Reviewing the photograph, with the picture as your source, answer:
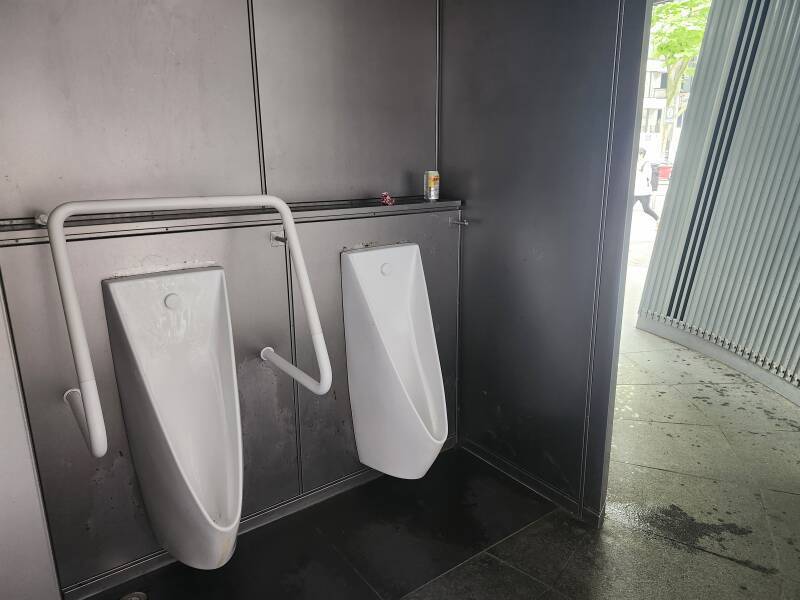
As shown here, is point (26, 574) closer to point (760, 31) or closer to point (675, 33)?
point (760, 31)

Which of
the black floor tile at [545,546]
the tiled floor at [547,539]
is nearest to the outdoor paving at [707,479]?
the tiled floor at [547,539]

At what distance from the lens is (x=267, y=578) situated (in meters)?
1.62

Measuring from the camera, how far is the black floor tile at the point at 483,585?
5.03 feet

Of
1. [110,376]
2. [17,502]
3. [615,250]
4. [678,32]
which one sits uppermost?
[678,32]

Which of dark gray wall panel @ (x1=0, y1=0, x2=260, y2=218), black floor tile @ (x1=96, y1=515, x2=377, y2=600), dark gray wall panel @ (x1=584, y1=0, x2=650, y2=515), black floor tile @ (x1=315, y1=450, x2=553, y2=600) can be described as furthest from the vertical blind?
dark gray wall panel @ (x1=0, y1=0, x2=260, y2=218)

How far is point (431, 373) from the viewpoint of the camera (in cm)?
191

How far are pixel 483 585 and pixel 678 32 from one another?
556 centimetres

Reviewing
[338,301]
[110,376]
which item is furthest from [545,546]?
[110,376]

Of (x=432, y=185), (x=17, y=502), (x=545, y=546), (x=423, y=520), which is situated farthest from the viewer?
(x=432, y=185)

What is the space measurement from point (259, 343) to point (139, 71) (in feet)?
3.06

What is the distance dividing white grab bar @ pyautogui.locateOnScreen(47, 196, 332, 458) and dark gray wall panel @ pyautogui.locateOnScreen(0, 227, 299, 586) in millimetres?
107

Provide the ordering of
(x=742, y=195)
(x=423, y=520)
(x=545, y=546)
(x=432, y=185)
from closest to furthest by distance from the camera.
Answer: (x=545, y=546)
(x=423, y=520)
(x=432, y=185)
(x=742, y=195)

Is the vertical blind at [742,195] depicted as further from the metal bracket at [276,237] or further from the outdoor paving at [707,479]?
the metal bracket at [276,237]

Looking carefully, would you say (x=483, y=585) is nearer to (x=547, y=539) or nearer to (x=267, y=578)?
(x=547, y=539)
